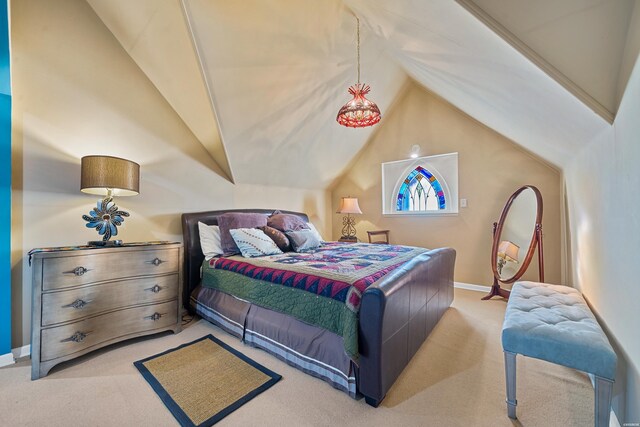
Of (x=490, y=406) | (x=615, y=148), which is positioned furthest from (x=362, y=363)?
(x=615, y=148)

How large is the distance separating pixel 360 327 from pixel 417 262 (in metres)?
0.83

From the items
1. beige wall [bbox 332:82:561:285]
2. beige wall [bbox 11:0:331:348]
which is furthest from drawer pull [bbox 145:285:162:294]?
beige wall [bbox 332:82:561:285]

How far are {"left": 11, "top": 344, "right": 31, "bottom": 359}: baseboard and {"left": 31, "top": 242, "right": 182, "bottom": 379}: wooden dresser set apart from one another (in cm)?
50

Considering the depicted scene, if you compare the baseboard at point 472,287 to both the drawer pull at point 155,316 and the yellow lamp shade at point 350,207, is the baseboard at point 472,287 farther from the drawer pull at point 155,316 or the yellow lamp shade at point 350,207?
the drawer pull at point 155,316

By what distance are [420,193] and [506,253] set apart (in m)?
1.48

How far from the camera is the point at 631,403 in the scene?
108 cm

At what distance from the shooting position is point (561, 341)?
3.91 feet

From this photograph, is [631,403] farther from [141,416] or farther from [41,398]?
[41,398]

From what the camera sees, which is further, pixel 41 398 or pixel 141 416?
pixel 41 398

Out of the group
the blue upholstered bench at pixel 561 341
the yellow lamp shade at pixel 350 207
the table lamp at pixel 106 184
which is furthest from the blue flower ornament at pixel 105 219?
the yellow lamp shade at pixel 350 207

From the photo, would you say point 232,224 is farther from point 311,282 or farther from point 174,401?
point 174,401

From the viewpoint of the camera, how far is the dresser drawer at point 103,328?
5.58 ft

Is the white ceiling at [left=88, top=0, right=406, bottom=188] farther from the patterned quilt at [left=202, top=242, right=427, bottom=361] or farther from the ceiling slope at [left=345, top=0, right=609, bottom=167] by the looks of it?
the patterned quilt at [left=202, top=242, right=427, bottom=361]

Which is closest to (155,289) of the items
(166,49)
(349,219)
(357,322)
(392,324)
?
(357,322)
